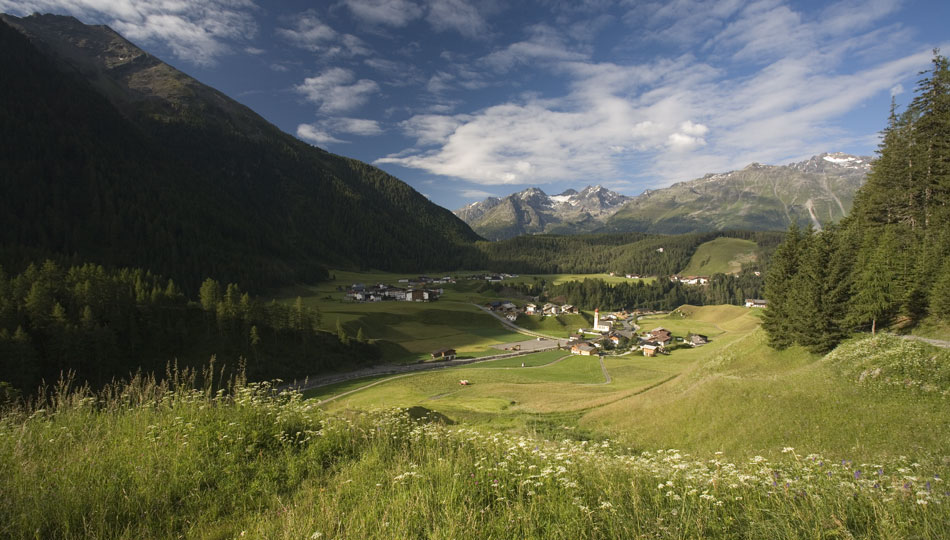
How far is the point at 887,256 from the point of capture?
32.2m

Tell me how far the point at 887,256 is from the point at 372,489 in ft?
154

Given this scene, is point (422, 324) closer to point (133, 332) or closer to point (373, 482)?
point (133, 332)

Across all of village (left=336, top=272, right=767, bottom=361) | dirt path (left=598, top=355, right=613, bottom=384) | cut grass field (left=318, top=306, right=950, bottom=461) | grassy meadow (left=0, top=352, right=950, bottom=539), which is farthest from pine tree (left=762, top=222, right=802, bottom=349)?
village (left=336, top=272, right=767, bottom=361)

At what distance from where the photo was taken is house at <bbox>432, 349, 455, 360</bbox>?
81.1 m

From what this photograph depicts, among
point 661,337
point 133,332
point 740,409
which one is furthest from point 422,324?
point 740,409

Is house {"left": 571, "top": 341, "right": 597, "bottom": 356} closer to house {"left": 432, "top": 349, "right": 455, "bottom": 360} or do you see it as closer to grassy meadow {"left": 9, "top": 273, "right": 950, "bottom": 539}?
house {"left": 432, "top": 349, "right": 455, "bottom": 360}

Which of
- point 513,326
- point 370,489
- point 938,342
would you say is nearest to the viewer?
point 370,489

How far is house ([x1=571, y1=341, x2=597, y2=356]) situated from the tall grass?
82.6 meters

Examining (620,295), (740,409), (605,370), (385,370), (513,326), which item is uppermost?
(740,409)

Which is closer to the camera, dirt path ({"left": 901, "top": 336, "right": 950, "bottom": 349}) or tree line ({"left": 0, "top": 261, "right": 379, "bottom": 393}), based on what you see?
dirt path ({"left": 901, "top": 336, "right": 950, "bottom": 349})

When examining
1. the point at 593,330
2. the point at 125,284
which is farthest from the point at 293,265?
the point at 593,330

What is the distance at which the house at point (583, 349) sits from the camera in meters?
87.8

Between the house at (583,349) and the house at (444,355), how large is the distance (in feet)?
99.4

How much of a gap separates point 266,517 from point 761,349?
4719 cm
